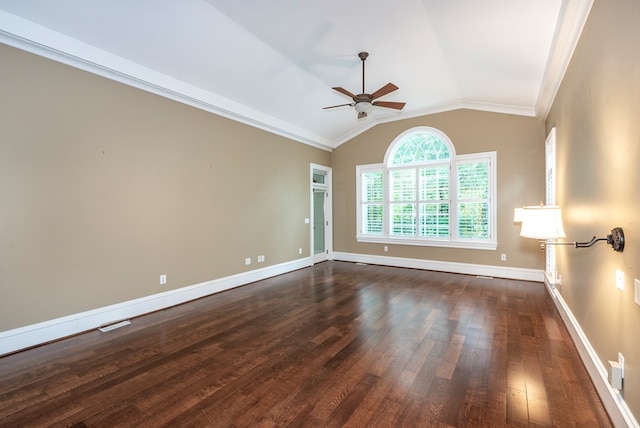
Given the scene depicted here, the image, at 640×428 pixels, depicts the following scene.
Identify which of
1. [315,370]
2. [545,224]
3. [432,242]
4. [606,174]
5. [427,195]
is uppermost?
[427,195]

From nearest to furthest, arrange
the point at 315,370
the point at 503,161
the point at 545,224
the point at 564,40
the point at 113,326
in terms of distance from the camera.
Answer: the point at 315,370 < the point at 545,224 < the point at 564,40 < the point at 113,326 < the point at 503,161

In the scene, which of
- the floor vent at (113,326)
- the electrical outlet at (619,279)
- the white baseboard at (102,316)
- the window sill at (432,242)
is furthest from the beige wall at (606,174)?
the white baseboard at (102,316)

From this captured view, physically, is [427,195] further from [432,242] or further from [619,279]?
[619,279]

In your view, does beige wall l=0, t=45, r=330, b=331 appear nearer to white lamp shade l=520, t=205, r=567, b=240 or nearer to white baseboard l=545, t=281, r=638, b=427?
white lamp shade l=520, t=205, r=567, b=240

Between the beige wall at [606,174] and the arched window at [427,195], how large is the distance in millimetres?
2611

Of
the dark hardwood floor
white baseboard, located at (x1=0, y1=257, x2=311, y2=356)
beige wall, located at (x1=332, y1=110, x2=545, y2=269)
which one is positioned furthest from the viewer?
beige wall, located at (x1=332, y1=110, x2=545, y2=269)

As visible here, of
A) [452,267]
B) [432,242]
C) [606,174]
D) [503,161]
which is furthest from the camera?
[432,242]

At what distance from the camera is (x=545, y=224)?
8.34 ft

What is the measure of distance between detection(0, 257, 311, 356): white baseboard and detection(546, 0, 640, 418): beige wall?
14.9 ft

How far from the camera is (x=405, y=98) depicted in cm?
561

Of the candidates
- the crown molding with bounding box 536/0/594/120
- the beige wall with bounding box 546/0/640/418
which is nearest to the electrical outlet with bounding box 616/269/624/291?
the beige wall with bounding box 546/0/640/418

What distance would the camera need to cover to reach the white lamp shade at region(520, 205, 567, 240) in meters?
2.52

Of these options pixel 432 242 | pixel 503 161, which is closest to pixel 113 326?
pixel 432 242

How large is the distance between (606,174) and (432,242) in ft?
14.2
